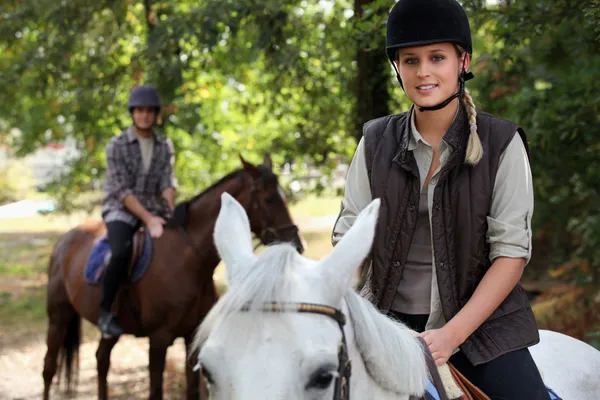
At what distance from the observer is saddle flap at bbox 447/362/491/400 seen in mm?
2321

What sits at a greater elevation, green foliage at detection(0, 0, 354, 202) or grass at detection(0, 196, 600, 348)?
green foliage at detection(0, 0, 354, 202)

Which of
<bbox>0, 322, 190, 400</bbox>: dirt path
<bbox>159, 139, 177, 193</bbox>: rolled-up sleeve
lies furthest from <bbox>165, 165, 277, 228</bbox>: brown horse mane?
<bbox>0, 322, 190, 400</bbox>: dirt path

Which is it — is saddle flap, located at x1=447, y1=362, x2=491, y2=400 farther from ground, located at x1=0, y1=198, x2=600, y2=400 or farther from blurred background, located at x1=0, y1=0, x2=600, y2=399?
ground, located at x1=0, y1=198, x2=600, y2=400

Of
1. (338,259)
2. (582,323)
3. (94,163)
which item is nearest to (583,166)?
(582,323)

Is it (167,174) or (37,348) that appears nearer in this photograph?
(167,174)

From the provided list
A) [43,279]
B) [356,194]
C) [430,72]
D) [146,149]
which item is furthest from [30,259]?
[430,72]

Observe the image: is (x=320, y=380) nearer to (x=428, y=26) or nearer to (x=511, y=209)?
(x=511, y=209)

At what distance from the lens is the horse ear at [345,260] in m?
1.88

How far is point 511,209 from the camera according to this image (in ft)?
7.55

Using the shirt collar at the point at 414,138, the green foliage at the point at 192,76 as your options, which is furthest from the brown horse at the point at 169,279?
the shirt collar at the point at 414,138

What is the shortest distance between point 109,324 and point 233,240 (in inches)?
187

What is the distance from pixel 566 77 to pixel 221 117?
5990 millimetres

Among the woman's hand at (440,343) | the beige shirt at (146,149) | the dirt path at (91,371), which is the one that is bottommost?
the dirt path at (91,371)

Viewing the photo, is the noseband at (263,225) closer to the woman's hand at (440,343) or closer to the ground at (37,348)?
the ground at (37,348)
